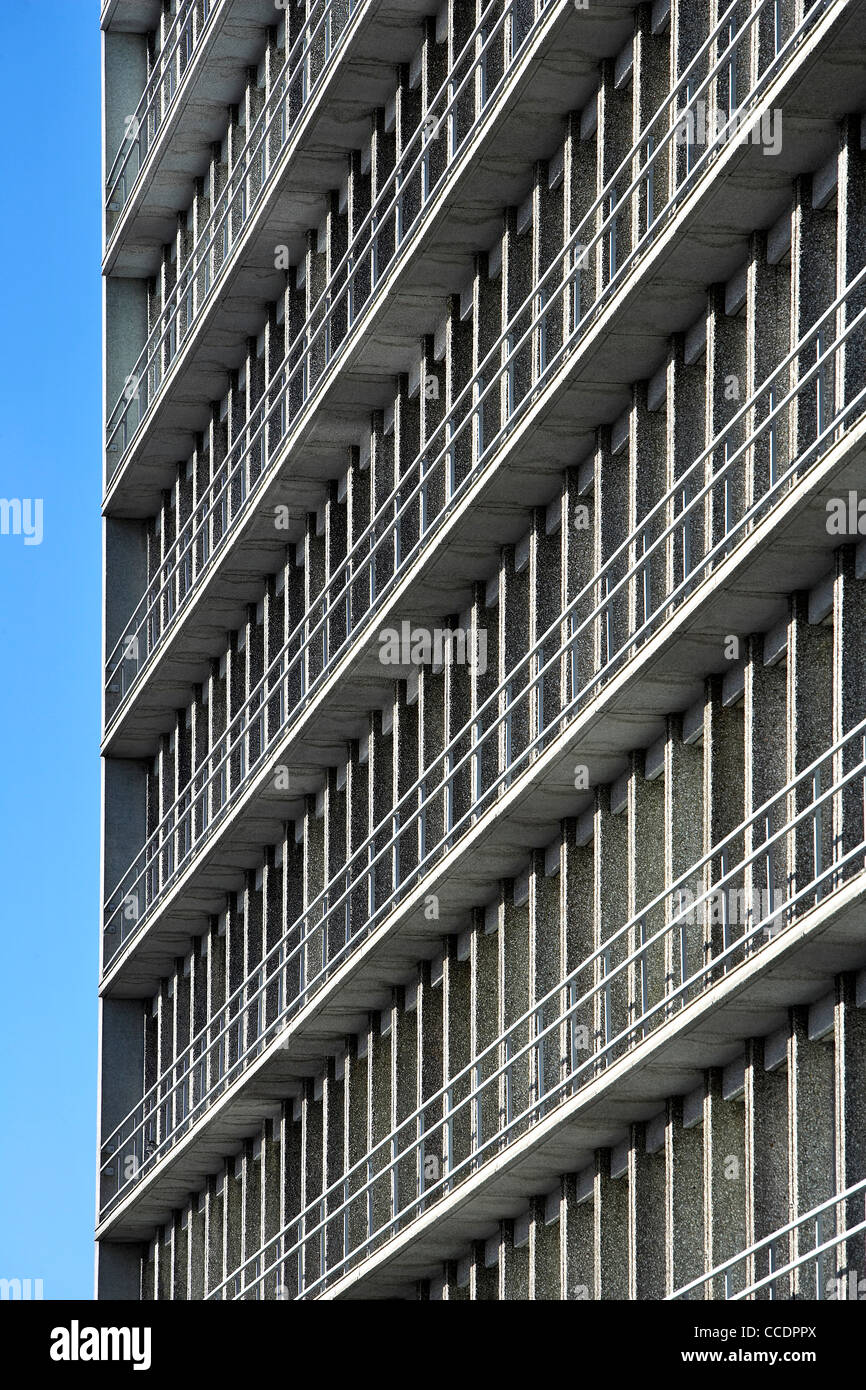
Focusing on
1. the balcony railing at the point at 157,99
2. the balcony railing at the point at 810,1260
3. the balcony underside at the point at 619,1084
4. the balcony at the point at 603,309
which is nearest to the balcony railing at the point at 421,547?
the balcony at the point at 603,309

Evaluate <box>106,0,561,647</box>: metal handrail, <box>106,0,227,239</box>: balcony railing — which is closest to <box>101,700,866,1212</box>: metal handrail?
<box>106,0,561,647</box>: metal handrail

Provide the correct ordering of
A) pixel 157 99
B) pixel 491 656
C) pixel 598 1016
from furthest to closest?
pixel 157 99 → pixel 491 656 → pixel 598 1016

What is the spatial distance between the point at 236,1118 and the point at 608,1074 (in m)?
16.6

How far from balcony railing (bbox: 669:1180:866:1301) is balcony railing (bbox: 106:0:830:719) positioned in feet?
28.5

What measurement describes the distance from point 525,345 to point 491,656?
3.75 m

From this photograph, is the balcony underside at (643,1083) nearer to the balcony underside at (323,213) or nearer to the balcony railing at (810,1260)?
the balcony railing at (810,1260)

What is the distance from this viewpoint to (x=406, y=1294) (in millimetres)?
37562

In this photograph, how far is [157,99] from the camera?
52.1 m

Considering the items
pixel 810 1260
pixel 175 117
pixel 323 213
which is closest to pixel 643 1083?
pixel 810 1260

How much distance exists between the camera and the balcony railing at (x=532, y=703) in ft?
85.8

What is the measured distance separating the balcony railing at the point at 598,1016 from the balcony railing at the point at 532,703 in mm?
2319

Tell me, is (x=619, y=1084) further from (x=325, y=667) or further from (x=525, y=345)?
(x=325, y=667)
